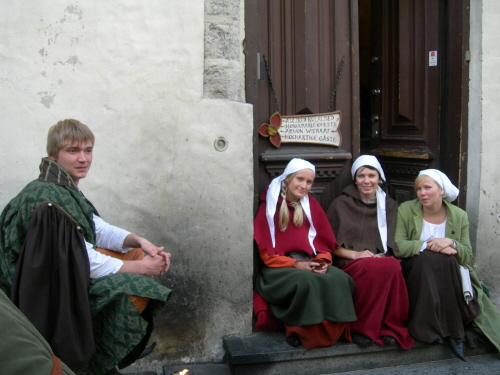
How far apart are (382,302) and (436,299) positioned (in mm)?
373

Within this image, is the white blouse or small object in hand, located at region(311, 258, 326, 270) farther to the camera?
the white blouse

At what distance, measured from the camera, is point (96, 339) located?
9.51 ft

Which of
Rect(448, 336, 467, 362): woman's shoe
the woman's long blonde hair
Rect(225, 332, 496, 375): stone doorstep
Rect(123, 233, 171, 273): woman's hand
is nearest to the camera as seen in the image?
Rect(123, 233, 171, 273): woman's hand

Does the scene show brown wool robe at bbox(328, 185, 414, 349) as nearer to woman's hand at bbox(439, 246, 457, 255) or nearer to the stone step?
the stone step

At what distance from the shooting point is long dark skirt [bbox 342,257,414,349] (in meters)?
3.92

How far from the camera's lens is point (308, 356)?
12.4 ft

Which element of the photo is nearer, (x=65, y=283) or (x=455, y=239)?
(x=65, y=283)

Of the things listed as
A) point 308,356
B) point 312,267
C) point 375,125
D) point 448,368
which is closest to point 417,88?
point 375,125

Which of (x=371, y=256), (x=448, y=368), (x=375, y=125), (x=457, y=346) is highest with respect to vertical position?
(x=375, y=125)

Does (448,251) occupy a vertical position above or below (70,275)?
below


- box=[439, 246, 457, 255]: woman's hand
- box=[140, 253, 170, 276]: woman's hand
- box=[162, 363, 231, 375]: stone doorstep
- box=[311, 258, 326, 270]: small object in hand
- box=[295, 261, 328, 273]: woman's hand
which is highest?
box=[140, 253, 170, 276]: woman's hand

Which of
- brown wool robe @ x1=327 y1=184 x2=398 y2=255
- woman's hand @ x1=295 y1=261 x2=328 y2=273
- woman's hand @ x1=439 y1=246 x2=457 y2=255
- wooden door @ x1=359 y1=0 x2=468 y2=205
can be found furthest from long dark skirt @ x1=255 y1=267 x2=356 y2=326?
wooden door @ x1=359 y1=0 x2=468 y2=205

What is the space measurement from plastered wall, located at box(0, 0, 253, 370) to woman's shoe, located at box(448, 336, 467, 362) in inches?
54.4

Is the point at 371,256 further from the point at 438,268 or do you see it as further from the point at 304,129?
the point at 304,129
